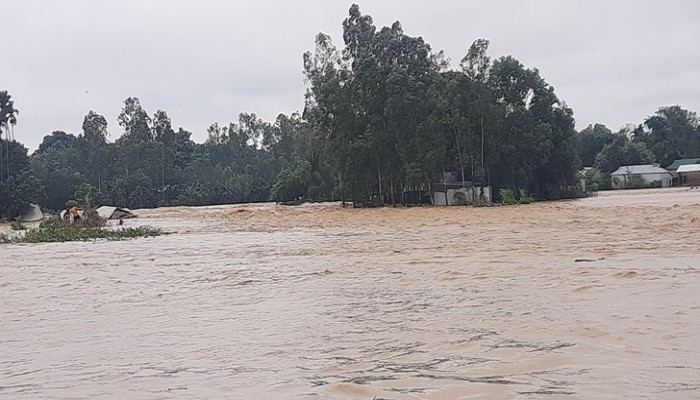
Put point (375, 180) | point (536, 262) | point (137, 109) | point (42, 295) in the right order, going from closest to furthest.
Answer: point (42, 295) < point (536, 262) < point (375, 180) < point (137, 109)

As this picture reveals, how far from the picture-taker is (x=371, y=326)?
655cm

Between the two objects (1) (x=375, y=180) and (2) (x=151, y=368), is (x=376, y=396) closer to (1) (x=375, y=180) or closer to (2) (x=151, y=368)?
(2) (x=151, y=368)

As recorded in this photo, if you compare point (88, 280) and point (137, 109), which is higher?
point (137, 109)

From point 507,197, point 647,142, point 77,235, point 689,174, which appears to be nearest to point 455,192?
point 507,197

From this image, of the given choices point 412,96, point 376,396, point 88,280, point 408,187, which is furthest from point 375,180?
point 376,396

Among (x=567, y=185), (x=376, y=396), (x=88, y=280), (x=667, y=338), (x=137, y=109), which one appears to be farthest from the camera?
(x=137, y=109)

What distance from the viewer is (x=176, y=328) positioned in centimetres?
704

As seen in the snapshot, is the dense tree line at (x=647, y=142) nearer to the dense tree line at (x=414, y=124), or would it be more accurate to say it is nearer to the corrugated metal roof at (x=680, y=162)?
the corrugated metal roof at (x=680, y=162)

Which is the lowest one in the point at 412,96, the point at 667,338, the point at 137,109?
the point at 667,338

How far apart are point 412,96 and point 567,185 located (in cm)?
1543

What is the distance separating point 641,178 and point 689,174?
14.5 ft

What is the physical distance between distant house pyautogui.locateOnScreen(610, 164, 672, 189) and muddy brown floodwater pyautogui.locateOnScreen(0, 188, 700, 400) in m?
57.7

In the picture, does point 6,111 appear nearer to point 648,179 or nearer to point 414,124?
point 414,124

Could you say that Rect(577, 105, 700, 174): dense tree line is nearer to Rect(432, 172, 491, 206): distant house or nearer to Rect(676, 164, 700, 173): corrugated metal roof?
Rect(676, 164, 700, 173): corrugated metal roof
